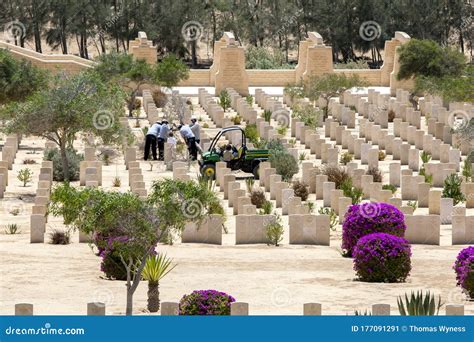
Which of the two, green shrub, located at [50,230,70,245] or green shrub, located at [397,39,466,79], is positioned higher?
green shrub, located at [397,39,466,79]

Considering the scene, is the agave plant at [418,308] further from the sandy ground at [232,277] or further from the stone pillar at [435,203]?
the stone pillar at [435,203]

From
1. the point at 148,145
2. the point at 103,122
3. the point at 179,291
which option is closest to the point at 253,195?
the point at 103,122

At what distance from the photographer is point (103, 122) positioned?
42.3 metres

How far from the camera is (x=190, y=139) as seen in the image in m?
47.0

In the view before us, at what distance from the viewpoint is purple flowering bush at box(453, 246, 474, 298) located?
93.8 feet

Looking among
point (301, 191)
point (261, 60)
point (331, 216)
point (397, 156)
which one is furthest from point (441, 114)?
point (261, 60)

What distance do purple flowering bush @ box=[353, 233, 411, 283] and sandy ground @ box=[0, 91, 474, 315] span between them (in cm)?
23

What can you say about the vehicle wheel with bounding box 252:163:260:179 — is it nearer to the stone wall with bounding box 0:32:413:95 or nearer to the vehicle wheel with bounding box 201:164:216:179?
the vehicle wheel with bounding box 201:164:216:179

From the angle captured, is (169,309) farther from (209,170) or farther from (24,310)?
(209,170)

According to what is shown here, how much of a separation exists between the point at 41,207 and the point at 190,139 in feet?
36.8

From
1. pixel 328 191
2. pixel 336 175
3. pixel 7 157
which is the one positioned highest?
pixel 7 157

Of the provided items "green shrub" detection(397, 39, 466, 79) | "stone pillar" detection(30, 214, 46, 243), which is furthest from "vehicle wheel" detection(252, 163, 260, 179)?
"green shrub" detection(397, 39, 466, 79)

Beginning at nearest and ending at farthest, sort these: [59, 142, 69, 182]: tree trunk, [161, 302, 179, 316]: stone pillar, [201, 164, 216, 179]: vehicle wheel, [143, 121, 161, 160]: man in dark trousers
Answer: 1. [161, 302, 179, 316]: stone pillar
2. [59, 142, 69, 182]: tree trunk
3. [201, 164, 216, 179]: vehicle wheel
4. [143, 121, 161, 160]: man in dark trousers

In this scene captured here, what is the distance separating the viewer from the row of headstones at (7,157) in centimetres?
4106
